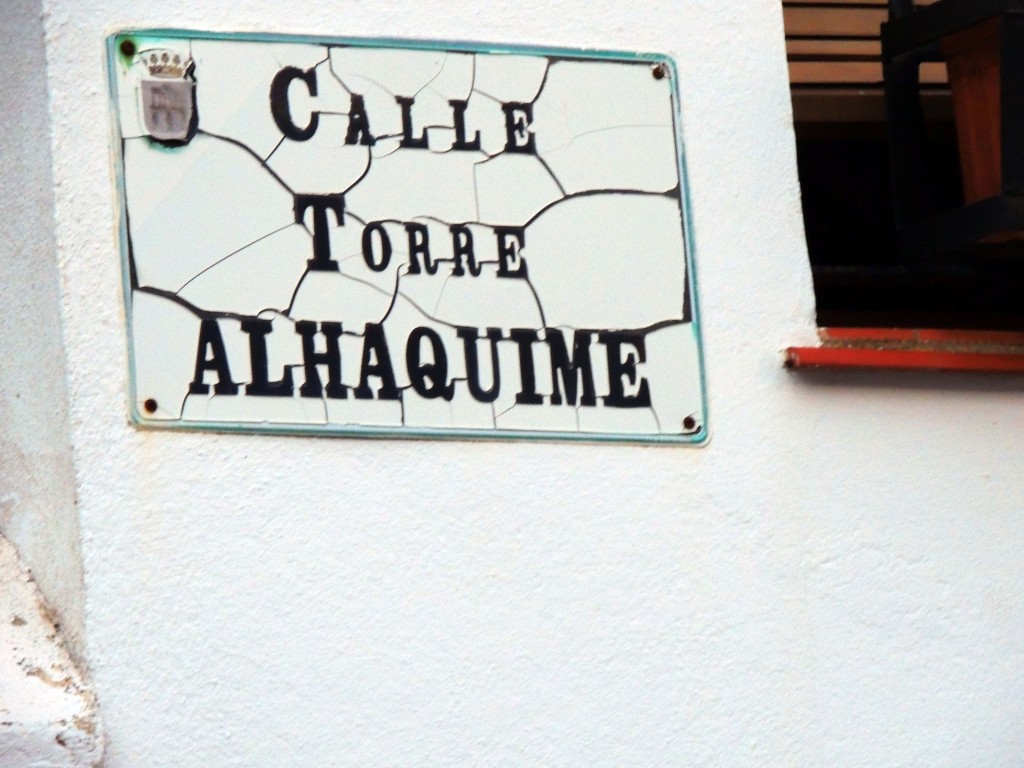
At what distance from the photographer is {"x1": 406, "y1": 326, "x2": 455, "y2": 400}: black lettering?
130 inches

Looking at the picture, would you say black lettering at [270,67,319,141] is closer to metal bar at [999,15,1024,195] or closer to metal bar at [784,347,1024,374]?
metal bar at [784,347,1024,374]

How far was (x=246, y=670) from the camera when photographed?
10.1 feet

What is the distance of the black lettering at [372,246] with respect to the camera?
334 cm

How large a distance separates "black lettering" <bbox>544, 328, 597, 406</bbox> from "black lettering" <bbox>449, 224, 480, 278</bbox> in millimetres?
182

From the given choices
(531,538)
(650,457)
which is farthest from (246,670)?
(650,457)

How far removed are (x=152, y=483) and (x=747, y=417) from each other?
1.13 meters

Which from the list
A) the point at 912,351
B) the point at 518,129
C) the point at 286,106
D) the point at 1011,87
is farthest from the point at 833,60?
the point at 286,106

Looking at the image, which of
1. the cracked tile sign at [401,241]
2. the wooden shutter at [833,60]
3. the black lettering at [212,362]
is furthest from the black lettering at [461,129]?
the wooden shutter at [833,60]

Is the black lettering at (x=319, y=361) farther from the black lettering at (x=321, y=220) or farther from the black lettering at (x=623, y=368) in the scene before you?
the black lettering at (x=623, y=368)

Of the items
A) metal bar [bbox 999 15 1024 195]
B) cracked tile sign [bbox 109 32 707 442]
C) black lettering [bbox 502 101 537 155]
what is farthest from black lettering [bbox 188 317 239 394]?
metal bar [bbox 999 15 1024 195]

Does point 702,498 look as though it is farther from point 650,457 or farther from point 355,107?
point 355,107

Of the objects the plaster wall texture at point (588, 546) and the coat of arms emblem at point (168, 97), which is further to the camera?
the coat of arms emblem at point (168, 97)

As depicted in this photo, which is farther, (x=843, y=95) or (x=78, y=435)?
(x=843, y=95)

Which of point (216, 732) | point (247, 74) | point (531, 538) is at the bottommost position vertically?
point (216, 732)
